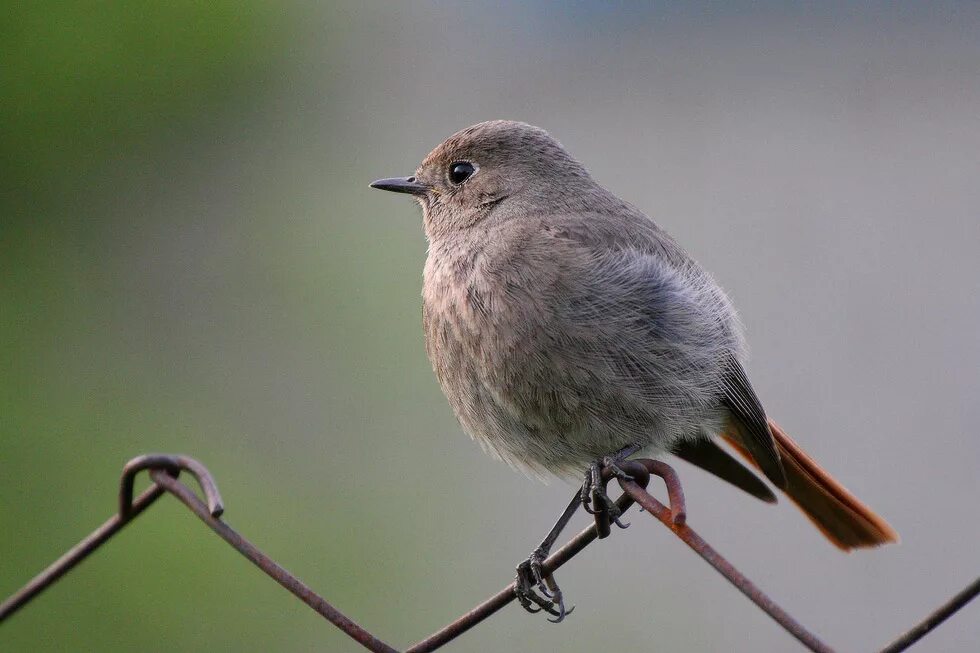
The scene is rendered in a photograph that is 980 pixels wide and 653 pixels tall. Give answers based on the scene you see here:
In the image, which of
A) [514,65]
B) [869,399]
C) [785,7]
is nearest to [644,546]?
[869,399]

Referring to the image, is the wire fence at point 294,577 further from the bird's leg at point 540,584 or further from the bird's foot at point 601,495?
the bird's leg at point 540,584

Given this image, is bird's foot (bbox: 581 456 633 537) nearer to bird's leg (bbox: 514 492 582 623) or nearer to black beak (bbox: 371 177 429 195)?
bird's leg (bbox: 514 492 582 623)

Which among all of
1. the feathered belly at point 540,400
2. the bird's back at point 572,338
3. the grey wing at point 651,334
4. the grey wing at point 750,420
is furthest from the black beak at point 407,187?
the grey wing at point 750,420

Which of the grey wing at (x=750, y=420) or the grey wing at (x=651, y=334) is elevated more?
the grey wing at (x=651, y=334)

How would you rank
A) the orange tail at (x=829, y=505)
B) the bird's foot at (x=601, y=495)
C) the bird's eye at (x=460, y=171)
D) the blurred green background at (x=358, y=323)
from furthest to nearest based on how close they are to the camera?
the blurred green background at (x=358, y=323) → the bird's eye at (x=460, y=171) → the orange tail at (x=829, y=505) → the bird's foot at (x=601, y=495)

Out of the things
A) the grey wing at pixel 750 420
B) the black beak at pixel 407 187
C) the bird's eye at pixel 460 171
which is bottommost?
the grey wing at pixel 750 420

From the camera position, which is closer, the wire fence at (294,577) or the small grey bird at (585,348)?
the wire fence at (294,577)

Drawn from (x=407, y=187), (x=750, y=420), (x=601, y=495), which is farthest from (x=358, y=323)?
(x=601, y=495)

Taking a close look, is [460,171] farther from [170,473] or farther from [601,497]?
[170,473]

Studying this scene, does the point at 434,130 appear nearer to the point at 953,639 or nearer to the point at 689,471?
the point at 689,471
